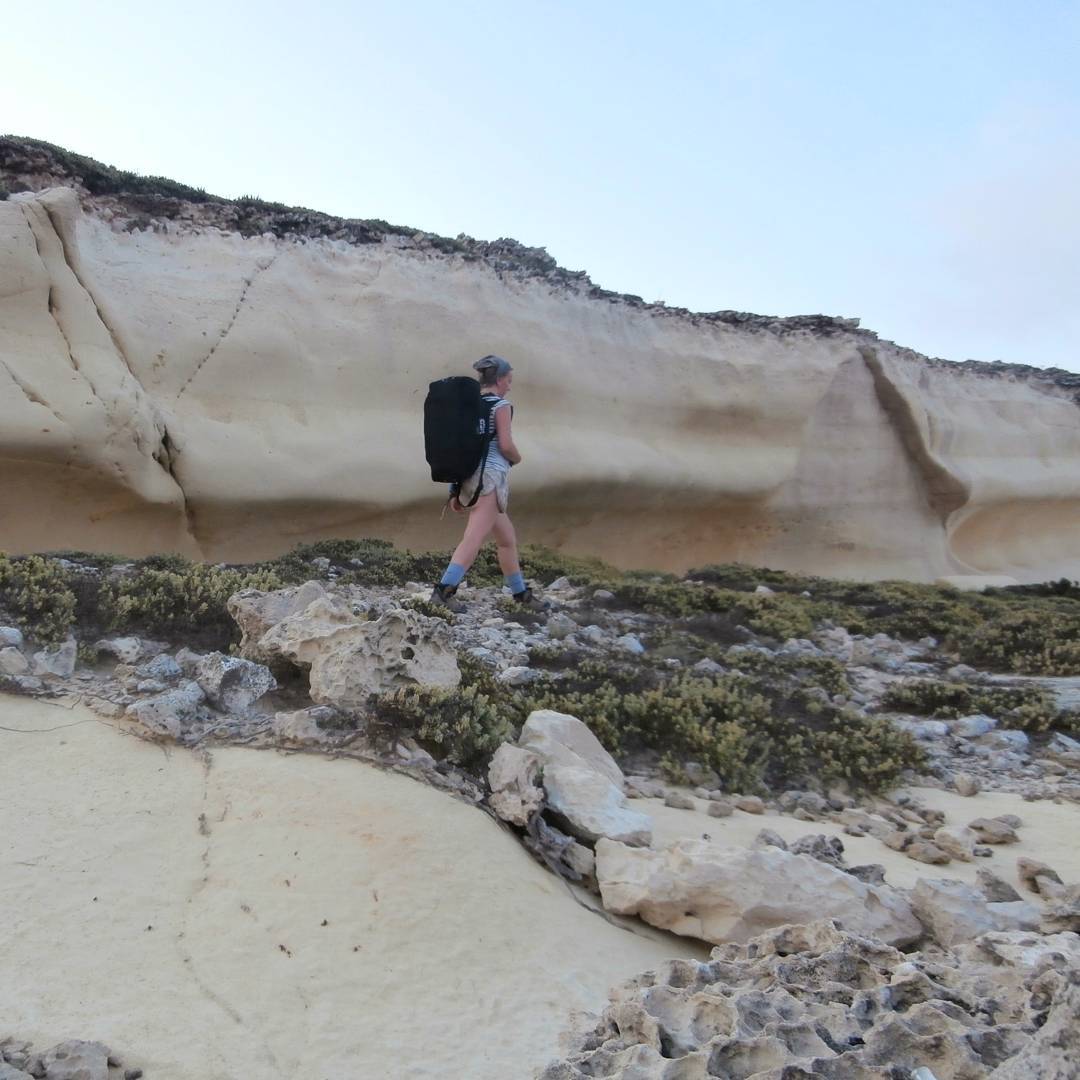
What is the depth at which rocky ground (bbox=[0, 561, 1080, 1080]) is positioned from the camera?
194cm

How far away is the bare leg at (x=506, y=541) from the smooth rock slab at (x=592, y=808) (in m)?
3.06

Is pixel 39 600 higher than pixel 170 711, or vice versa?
pixel 39 600

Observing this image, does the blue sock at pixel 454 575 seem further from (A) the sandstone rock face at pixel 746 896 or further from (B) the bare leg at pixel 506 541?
(A) the sandstone rock face at pixel 746 896

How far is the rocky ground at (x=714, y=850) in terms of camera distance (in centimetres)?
194

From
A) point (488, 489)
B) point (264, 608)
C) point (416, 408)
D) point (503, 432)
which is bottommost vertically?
point (264, 608)

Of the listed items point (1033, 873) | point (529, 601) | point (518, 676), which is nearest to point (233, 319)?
point (529, 601)

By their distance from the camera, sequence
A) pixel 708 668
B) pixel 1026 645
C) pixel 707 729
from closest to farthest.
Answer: pixel 707 729
pixel 708 668
pixel 1026 645

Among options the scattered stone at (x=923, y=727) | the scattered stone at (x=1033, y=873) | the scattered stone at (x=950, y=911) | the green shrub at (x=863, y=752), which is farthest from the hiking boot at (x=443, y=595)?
the scattered stone at (x=950, y=911)

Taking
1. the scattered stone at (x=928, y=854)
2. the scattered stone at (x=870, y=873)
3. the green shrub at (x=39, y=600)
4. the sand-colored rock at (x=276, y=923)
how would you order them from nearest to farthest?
the sand-colored rock at (x=276, y=923) < the scattered stone at (x=870, y=873) < the scattered stone at (x=928, y=854) < the green shrub at (x=39, y=600)

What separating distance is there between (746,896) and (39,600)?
3.37m

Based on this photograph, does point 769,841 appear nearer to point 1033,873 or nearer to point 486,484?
point 1033,873

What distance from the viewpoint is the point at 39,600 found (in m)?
4.55

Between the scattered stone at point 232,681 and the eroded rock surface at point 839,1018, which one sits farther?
the scattered stone at point 232,681

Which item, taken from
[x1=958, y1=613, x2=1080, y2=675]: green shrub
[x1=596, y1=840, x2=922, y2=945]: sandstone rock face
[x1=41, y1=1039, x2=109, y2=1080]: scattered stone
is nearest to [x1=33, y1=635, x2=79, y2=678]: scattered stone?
[x1=41, y1=1039, x2=109, y2=1080]: scattered stone
